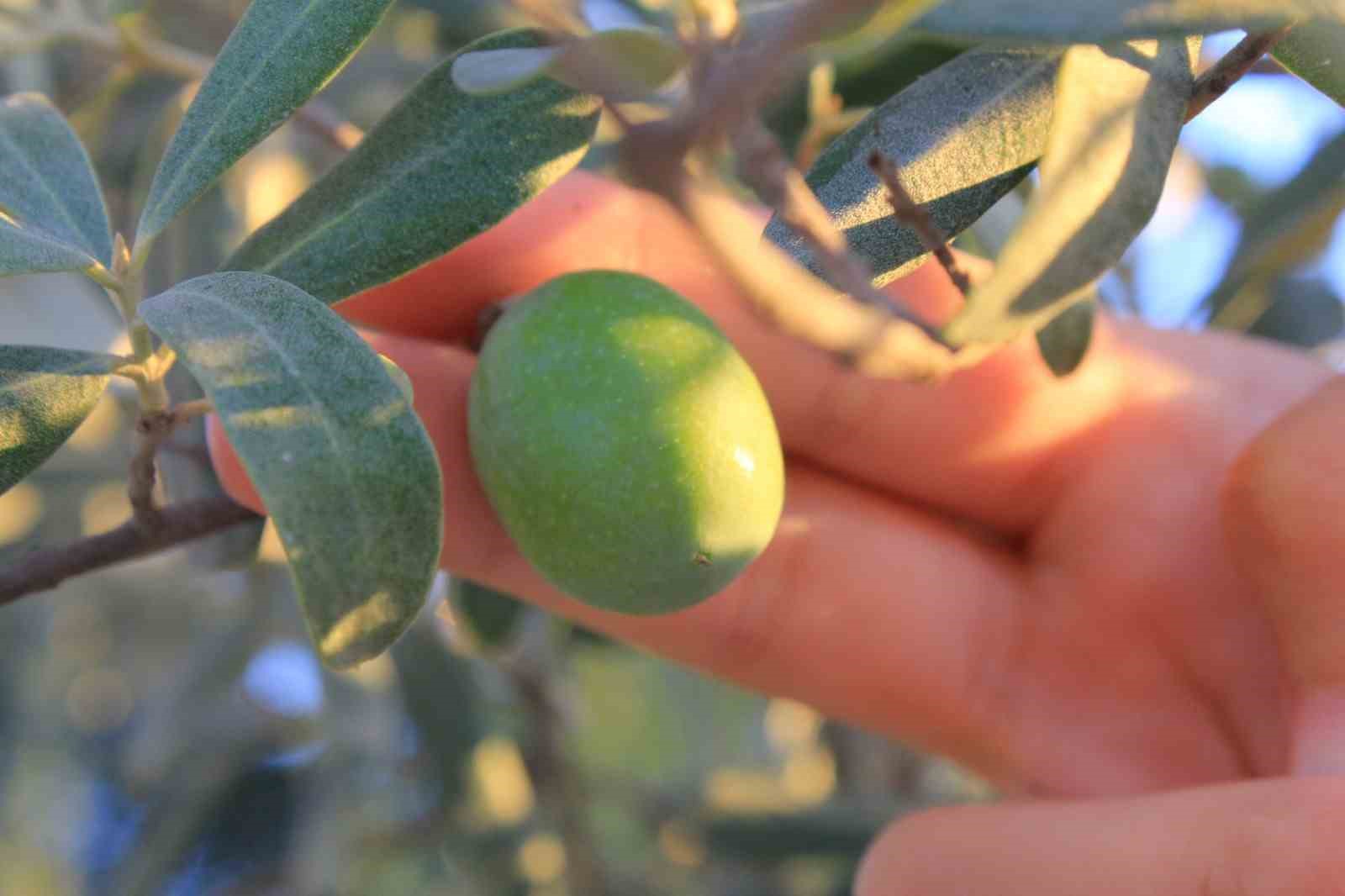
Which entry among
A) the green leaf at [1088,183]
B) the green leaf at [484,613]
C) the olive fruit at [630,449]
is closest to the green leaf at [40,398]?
the olive fruit at [630,449]

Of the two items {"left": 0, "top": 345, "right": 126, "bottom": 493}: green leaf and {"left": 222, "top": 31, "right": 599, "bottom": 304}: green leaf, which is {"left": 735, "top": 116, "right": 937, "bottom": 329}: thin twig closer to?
{"left": 222, "top": 31, "right": 599, "bottom": 304}: green leaf

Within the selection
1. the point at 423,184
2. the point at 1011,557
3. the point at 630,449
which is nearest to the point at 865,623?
the point at 1011,557

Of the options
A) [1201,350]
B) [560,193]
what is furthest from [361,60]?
[1201,350]

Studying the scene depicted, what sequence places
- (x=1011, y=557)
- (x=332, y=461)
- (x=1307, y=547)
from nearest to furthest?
(x=332, y=461)
(x=1307, y=547)
(x=1011, y=557)

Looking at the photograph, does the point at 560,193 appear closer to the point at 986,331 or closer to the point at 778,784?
the point at 986,331

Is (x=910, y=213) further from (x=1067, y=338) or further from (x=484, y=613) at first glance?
(x=484, y=613)

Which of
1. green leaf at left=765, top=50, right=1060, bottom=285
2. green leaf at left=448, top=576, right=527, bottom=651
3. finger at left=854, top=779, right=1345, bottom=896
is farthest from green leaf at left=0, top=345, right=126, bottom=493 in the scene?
finger at left=854, top=779, right=1345, bottom=896

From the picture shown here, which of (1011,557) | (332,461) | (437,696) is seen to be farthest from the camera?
(437,696)

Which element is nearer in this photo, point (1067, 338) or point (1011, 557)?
point (1067, 338)
